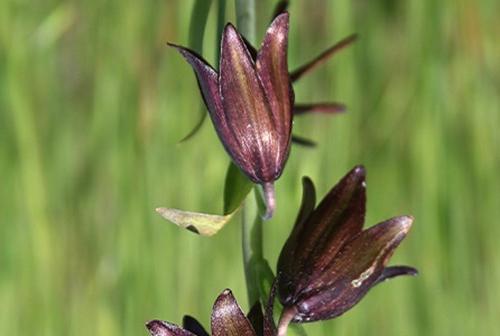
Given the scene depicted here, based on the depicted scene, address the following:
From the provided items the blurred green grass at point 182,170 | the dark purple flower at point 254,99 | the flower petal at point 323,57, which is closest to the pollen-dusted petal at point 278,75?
the dark purple flower at point 254,99

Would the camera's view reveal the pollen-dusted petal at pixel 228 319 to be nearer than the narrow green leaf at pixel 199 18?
Yes

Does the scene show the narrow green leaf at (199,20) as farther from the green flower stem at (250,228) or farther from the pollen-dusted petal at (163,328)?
the pollen-dusted petal at (163,328)

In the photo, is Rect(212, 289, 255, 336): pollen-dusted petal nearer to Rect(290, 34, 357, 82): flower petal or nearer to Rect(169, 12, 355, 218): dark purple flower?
Rect(169, 12, 355, 218): dark purple flower

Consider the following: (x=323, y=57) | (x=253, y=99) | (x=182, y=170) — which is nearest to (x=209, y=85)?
(x=253, y=99)

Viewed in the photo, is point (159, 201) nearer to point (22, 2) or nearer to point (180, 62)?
point (180, 62)

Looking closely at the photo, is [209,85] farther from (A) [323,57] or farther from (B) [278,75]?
(A) [323,57]

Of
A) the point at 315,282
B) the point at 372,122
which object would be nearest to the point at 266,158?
the point at 315,282
